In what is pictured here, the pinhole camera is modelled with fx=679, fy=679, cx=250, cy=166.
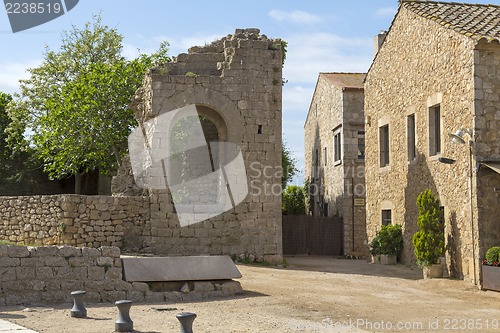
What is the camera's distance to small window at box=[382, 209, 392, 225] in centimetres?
1970

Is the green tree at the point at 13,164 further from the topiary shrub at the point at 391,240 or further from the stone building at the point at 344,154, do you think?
the topiary shrub at the point at 391,240

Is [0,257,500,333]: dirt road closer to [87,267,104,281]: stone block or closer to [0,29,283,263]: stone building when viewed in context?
[87,267,104,281]: stone block

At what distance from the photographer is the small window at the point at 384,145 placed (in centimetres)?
1997

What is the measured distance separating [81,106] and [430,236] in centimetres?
1560

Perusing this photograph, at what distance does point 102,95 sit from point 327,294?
15.9 m

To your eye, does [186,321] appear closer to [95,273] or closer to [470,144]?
[95,273]

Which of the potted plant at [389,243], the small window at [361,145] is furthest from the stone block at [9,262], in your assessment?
the small window at [361,145]

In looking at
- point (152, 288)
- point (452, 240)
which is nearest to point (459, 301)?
point (452, 240)

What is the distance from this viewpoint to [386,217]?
1986 cm

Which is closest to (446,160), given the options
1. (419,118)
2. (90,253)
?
(419,118)

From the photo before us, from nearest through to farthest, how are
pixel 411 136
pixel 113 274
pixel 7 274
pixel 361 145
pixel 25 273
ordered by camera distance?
1. pixel 7 274
2. pixel 25 273
3. pixel 113 274
4. pixel 411 136
5. pixel 361 145

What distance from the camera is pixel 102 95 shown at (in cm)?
2600

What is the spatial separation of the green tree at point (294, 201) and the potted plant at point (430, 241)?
48.5 feet

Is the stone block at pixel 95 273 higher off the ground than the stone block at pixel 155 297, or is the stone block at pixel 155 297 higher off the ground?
the stone block at pixel 95 273
